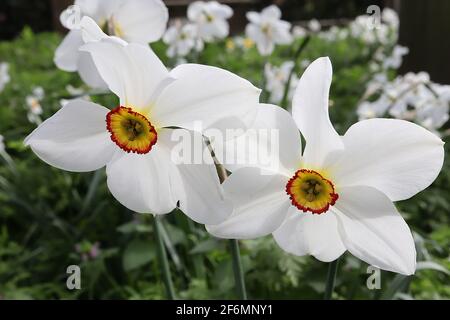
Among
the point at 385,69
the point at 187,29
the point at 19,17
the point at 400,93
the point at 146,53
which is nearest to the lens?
the point at 146,53

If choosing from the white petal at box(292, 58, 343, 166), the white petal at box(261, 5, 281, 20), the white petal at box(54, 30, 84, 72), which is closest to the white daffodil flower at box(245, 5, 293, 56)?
the white petal at box(261, 5, 281, 20)

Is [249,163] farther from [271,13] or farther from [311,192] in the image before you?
[271,13]

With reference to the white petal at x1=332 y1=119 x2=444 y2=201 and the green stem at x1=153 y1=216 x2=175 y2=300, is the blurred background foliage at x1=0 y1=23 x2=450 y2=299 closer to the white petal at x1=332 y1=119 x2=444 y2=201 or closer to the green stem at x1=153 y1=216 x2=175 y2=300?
A: the green stem at x1=153 y1=216 x2=175 y2=300

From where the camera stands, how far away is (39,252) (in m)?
1.86

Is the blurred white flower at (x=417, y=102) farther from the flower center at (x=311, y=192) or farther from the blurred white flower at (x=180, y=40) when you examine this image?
the flower center at (x=311, y=192)

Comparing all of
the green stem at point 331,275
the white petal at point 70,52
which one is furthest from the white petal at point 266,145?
the white petal at point 70,52

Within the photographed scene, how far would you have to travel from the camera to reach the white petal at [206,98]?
0.65 metres

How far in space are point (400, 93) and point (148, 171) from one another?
135cm

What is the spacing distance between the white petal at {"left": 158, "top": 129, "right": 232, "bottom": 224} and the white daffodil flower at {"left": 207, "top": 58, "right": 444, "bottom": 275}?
0.07 feet

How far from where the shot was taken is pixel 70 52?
1.05m

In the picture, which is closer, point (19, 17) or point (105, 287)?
point (105, 287)

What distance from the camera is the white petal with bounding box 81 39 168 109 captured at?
0.66 metres
